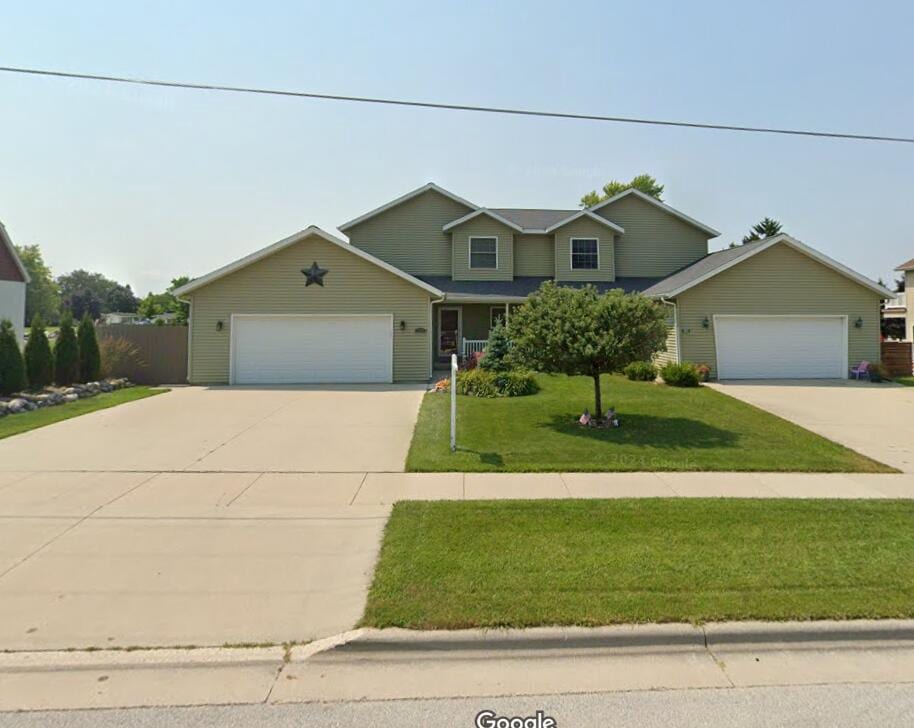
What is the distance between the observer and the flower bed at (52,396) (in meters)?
11.3

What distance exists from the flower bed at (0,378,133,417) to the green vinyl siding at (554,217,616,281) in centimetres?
1608

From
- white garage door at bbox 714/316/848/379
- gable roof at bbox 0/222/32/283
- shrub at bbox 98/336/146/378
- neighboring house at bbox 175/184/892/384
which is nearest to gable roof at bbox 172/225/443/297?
neighboring house at bbox 175/184/892/384

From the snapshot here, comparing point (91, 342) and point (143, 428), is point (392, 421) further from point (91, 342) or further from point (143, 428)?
point (91, 342)

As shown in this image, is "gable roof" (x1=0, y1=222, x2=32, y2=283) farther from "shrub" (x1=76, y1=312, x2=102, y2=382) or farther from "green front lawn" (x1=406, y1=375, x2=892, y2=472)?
"green front lawn" (x1=406, y1=375, x2=892, y2=472)

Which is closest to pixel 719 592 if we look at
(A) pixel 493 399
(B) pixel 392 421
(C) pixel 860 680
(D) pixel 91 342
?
(C) pixel 860 680

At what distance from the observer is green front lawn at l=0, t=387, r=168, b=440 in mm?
9531

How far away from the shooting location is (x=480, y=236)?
20.2m

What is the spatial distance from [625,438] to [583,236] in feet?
45.0

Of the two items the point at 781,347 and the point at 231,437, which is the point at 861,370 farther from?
the point at 231,437

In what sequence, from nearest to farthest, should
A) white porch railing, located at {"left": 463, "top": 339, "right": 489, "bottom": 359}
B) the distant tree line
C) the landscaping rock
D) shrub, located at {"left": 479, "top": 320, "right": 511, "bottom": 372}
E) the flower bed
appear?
1. the landscaping rock
2. the flower bed
3. shrub, located at {"left": 479, "top": 320, "right": 511, "bottom": 372}
4. white porch railing, located at {"left": 463, "top": 339, "right": 489, "bottom": 359}
5. the distant tree line

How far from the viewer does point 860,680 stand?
9.47 ft

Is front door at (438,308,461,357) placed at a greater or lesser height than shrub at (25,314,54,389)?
greater

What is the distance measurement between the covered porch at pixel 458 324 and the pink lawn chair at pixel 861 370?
11.8 meters

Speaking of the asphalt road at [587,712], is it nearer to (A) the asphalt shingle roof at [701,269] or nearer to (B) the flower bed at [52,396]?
(B) the flower bed at [52,396]
